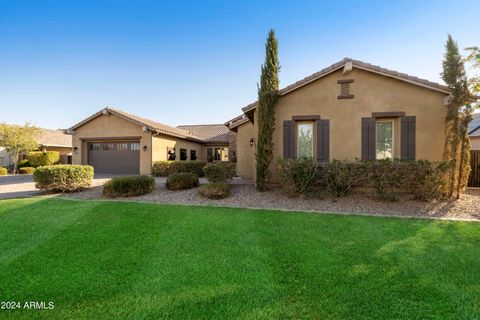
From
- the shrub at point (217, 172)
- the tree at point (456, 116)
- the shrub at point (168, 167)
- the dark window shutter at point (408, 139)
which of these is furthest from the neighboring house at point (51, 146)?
the tree at point (456, 116)

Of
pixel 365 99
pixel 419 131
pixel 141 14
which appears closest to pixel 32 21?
pixel 141 14

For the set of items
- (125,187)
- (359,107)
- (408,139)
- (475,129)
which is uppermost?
(475,129)

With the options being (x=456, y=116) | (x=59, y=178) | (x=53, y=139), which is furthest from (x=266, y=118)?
(x=53, y=139)

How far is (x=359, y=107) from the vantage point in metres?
8.96

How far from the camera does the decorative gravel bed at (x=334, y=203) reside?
21.9 ft

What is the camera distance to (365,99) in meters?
8.91

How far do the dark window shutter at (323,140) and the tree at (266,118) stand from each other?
204 cm

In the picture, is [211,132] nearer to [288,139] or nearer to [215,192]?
[288,139]

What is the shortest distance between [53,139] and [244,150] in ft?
88.8

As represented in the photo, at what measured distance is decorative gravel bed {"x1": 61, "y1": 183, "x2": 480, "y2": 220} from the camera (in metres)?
6.66

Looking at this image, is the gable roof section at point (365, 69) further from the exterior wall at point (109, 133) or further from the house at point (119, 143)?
the exterior wall at point (109, 133)

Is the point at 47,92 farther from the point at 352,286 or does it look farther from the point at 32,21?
the point at 352,286

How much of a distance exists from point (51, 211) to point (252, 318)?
7300mm

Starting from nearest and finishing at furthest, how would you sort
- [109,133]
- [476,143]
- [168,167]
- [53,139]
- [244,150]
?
1. [244,150]
2. [168,167]
3. [476,143]
4. [109,133]
5. [53,139]
